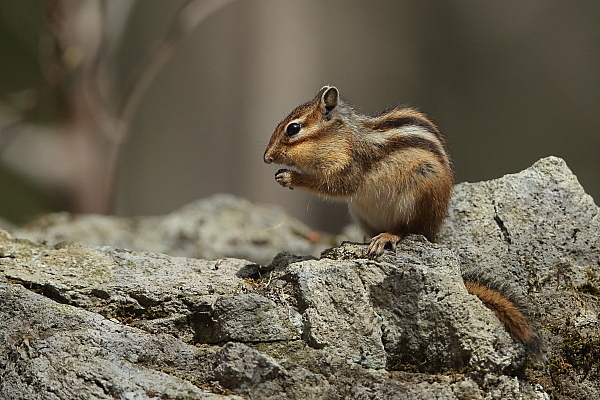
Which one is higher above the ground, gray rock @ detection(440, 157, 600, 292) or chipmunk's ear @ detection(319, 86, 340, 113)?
chipmunk's ear @ detection(319, 86, 340, 113)

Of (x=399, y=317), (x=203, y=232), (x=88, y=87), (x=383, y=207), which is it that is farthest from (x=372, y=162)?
(x=88, y=87)

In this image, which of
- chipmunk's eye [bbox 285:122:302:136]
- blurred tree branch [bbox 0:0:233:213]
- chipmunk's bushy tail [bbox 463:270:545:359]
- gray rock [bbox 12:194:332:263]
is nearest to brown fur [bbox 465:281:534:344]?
chipmunk's bushy tail [bbox 463:270:545:359]

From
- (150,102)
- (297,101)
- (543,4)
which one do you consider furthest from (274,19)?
(543,4)

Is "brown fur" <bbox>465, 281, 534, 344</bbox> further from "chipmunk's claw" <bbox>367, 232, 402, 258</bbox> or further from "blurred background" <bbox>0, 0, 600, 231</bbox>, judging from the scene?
"blurred background" <bbox>0, 0, 600, 231</bbox>

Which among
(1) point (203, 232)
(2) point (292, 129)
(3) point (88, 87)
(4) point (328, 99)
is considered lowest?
(2) point (292, 129)

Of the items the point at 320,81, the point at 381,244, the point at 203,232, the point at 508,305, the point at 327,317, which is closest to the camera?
the point at 327,317

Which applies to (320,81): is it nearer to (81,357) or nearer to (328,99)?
(328,99)

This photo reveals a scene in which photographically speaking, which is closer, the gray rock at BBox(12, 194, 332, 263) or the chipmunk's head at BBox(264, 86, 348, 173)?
the chipmunk's head at BBox(264, 86, 348, 173)
